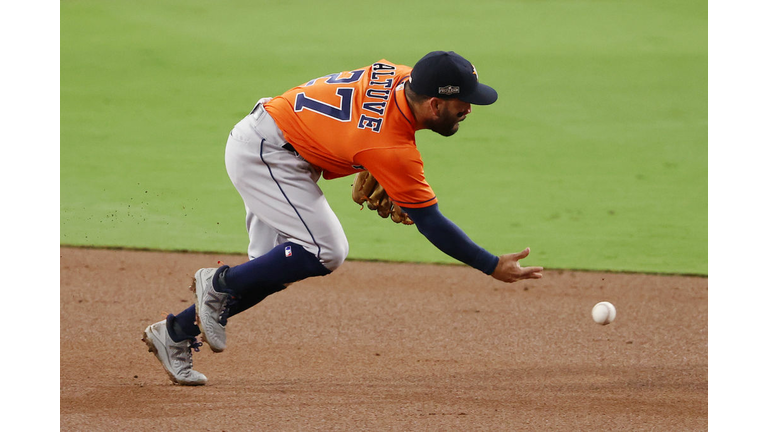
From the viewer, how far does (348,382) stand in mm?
4492

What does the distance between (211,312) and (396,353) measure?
4.40ft

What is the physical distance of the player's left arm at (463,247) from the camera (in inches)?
144

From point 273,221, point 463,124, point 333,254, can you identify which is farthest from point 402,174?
point 463,124

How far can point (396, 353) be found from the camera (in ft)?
16.4

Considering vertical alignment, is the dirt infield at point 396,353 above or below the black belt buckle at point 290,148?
below

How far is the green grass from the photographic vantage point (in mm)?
7324

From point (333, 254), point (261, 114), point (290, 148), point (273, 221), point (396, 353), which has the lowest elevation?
point (396, 353)

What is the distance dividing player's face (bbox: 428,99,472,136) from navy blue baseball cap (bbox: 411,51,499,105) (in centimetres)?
4

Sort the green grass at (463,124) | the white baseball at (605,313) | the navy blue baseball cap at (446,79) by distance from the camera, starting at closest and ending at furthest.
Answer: the navy blue baseball cap at (446,79)
the white baseball at (605,313)
the green grass at (463,124)

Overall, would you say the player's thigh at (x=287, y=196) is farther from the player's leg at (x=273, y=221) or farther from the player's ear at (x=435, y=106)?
the player's ear at (x=435, y=106)

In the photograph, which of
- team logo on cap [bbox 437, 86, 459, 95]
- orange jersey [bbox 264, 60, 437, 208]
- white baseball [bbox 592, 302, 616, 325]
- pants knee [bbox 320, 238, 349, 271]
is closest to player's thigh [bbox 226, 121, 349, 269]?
pants knee [bbox 320, 238, 349, 271]

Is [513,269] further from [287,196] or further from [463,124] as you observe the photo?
[463,124]

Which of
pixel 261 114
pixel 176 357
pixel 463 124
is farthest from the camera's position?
pixel 463 124

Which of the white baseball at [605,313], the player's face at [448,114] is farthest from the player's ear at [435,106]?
the white baseball at [605,313]
